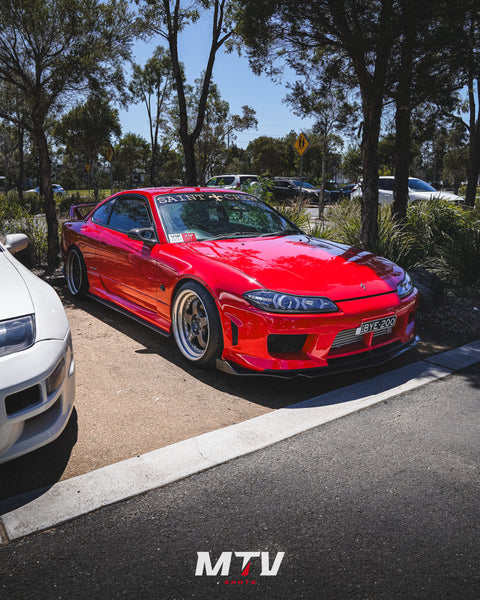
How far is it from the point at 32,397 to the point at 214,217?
2.80m

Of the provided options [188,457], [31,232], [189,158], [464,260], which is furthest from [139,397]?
[189,158]

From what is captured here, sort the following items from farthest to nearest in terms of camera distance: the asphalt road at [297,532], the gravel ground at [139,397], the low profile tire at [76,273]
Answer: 1. the low profile tire at [76,273]
2. the gravel ground at [139,397]
3. the asphalt road at [297,532]

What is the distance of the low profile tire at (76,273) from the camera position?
589 centimetres

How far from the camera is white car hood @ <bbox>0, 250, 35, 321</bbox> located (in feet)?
8.46

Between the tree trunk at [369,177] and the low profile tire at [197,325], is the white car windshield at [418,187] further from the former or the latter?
the low profile tire at [197,325]

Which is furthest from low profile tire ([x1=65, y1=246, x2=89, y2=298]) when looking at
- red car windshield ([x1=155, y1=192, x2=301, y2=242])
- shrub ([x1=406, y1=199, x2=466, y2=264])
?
shrub ([x1=406, y1=199, x2=466, y2=264])

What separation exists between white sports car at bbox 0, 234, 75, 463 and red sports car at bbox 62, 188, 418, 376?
1.25 meters

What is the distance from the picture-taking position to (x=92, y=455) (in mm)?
2830

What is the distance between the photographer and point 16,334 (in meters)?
2.46

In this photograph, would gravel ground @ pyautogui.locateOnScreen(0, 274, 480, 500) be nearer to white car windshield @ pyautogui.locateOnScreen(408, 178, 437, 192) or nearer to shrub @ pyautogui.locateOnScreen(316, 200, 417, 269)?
shrub @ pyautogui.locateOnScreen(316, 200, 417, 269)

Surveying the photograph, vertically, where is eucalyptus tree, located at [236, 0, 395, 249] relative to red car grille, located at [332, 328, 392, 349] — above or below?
above

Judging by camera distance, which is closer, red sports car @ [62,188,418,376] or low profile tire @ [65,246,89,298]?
red sports car @ [62,188,418,376]

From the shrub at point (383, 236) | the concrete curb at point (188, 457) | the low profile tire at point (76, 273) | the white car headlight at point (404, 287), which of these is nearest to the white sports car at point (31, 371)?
the concrete curb at point (188, 457)

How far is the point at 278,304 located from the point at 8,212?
382 inches
